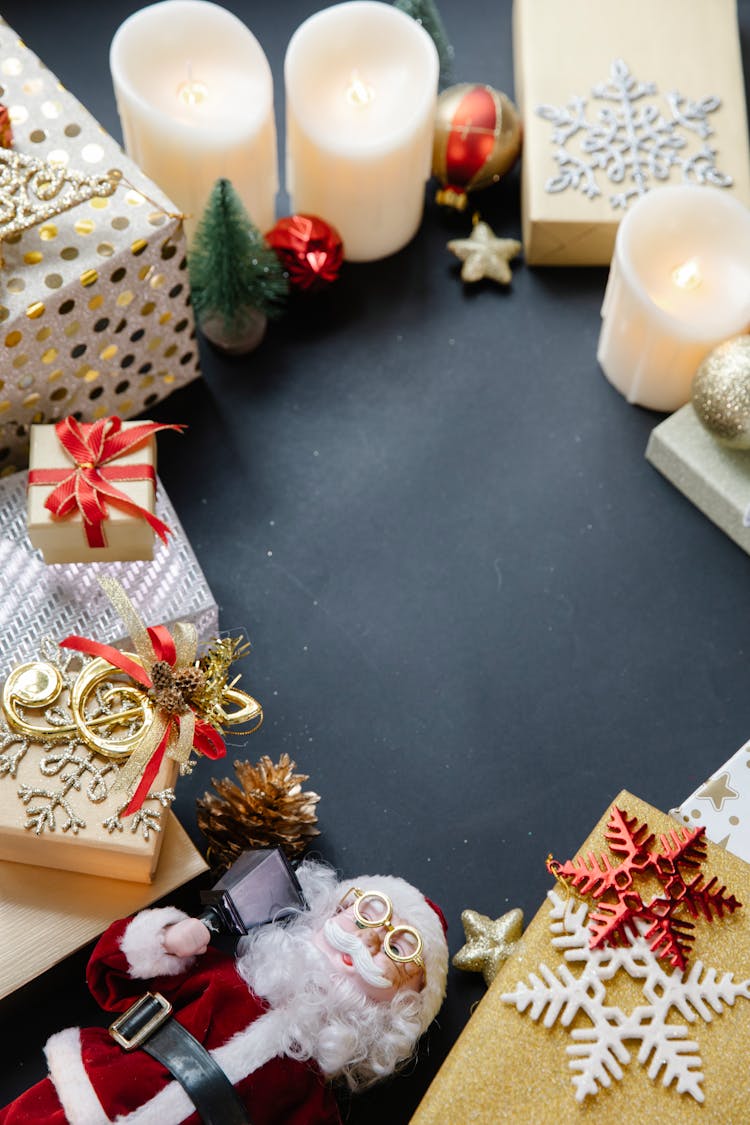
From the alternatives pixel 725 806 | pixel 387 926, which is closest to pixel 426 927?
pixel 387 926

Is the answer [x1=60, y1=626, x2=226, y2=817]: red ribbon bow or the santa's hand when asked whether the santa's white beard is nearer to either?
the santa's hand

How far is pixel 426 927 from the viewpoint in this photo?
1.37 metres

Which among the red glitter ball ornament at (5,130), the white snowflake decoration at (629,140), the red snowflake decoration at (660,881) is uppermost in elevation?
the red glitter ball ornament at (5,130)

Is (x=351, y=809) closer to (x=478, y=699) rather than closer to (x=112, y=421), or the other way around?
(x=478, y=699)

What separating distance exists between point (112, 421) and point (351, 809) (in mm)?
588

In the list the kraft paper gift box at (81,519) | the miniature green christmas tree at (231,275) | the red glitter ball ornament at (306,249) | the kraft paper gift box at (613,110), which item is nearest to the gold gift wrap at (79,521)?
the kraft paper gift box at (81,519)

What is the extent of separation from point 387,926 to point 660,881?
30 cm

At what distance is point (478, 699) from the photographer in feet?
5.54

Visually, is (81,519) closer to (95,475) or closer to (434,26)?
(95,475)

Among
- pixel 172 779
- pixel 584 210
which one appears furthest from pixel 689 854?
pixel 584 210

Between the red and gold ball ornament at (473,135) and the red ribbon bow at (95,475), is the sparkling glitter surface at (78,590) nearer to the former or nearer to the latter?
the red ribbon bow at (95,475)

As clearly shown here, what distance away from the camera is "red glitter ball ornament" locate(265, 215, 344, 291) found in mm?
1860

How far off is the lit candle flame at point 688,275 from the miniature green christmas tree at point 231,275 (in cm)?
58

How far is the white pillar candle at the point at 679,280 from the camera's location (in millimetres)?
1752
